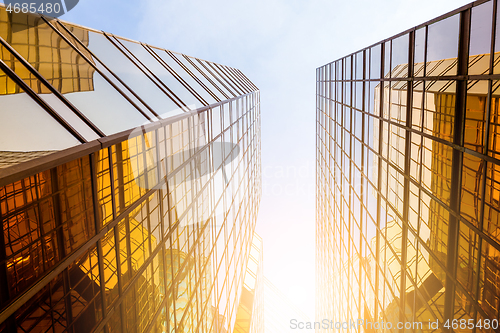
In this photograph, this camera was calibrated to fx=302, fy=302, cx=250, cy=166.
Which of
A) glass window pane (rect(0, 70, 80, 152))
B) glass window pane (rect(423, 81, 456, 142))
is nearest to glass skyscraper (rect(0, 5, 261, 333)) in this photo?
glass window pane (rect(0, 70, 80, 152))

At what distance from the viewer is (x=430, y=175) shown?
35.9 feet

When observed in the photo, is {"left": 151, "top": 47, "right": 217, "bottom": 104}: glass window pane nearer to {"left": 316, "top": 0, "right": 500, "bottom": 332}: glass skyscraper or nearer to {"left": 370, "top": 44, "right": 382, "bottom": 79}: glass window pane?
{"left": 370, "top": 44, "right": 382, "bottom": 79}: glass window pane

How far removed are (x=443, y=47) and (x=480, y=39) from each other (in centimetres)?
205

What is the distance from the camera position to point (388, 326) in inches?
584

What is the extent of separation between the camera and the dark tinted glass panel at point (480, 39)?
7.65 metres

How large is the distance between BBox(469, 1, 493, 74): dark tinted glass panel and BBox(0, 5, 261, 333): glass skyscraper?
10007 mm

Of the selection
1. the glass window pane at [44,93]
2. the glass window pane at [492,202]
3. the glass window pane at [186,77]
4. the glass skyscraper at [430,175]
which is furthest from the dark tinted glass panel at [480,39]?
the glass window pane at [186,77]

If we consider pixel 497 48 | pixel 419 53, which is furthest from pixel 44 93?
pixel 419 53

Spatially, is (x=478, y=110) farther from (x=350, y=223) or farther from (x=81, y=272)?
→ (x=350, y=223)

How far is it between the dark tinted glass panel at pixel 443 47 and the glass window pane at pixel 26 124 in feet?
36.4

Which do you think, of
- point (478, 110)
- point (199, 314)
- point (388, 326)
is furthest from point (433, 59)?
point (199, 314)

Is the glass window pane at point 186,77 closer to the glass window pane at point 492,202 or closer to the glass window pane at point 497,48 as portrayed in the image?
the glass window pane at point 497,48

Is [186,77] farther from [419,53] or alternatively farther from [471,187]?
[471,187]

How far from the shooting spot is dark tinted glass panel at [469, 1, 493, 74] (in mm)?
7652
